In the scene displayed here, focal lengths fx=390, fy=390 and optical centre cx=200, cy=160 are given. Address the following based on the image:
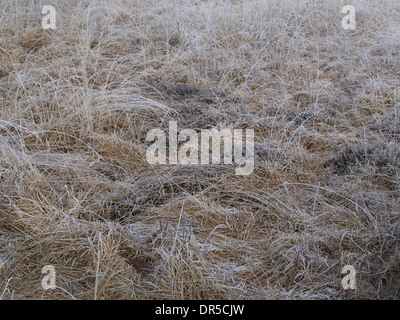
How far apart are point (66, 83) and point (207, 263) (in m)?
1.98

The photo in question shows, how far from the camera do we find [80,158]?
2328 millimetres

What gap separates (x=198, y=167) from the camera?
2293mm

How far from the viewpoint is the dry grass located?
1.67m

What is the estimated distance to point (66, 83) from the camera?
2994 millimetres

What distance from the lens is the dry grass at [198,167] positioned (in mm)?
1665

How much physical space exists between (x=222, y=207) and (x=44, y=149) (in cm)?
120

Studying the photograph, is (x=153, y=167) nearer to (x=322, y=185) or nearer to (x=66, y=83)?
(x=322, y=185)

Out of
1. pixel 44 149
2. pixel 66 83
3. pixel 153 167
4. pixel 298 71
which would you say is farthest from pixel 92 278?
pixel 298 71

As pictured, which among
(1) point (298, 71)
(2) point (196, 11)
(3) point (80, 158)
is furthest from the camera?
(2) point (196, 11)

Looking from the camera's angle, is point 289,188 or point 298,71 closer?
point 289,188
